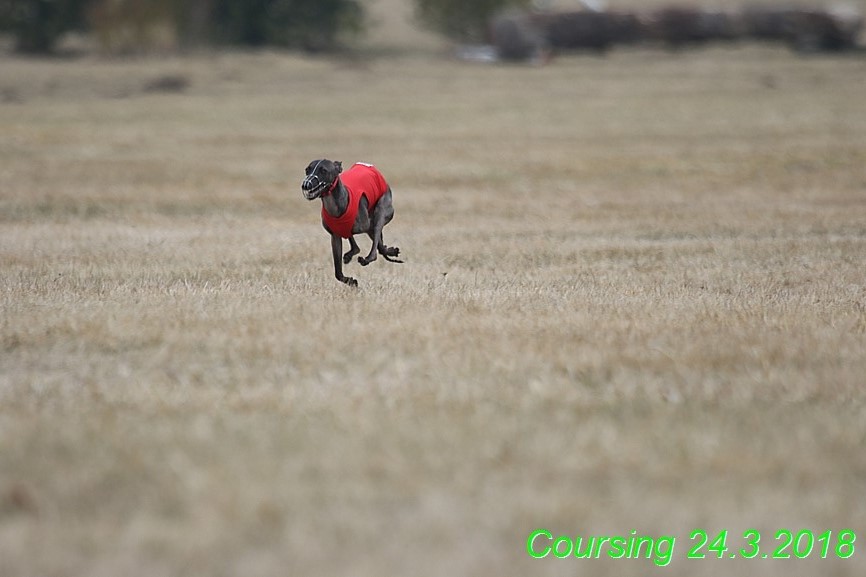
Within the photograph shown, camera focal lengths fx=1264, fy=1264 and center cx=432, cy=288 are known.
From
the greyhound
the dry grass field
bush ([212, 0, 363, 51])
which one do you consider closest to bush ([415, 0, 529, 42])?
bush ([212, 0, 363, 51])

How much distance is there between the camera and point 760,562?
4.64m

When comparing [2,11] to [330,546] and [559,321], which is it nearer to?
[559,321]

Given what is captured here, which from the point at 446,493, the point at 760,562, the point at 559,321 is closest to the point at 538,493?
the point at 446,493

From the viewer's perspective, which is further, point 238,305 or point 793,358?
point 238,305

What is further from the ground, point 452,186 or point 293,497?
point 293,497

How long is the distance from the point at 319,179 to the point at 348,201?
0.51 metres

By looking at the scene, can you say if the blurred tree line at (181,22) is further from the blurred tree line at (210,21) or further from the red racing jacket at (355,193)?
the red racing jacket at (355,193)

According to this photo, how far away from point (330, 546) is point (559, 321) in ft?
14.3

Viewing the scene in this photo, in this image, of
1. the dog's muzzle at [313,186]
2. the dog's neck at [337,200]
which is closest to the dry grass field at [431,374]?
the dog's neck at [337,200]

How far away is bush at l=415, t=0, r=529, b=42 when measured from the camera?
61.4 m

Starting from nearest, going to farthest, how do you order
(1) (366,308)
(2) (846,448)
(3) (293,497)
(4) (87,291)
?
(3) (293,497)
(2) (846,448)
(1) (366,308)
(4) (87,291)

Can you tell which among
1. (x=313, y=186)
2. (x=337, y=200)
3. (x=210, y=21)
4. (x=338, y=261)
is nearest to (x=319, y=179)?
(x=313, y=186)

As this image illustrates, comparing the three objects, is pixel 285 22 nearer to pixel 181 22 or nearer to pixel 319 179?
pixel 181 22

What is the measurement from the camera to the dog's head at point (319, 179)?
9.83 metres
